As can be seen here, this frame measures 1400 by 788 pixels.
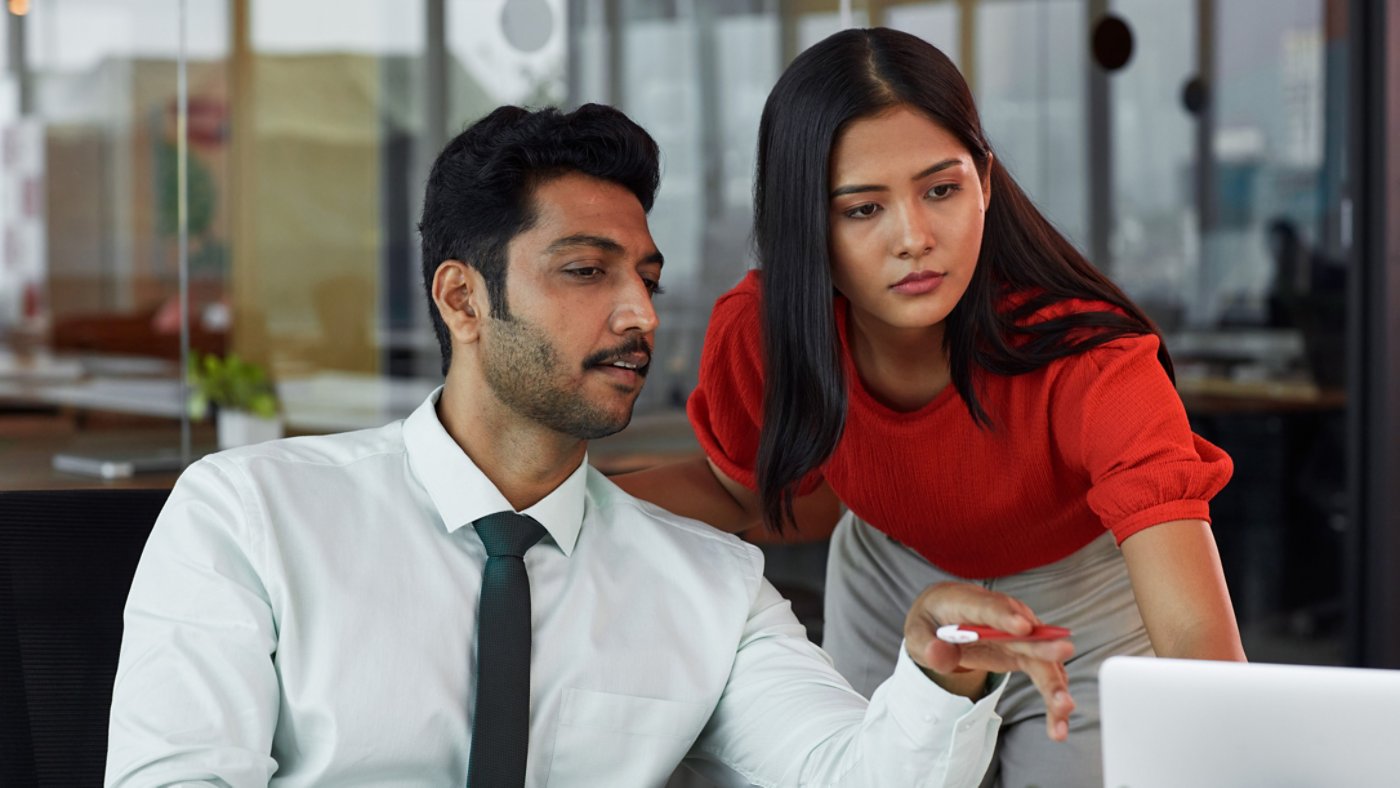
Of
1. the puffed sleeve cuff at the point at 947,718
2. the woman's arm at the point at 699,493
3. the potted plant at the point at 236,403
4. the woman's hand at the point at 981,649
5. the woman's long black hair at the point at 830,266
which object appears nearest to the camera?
the woman's hand at the point at 981,649

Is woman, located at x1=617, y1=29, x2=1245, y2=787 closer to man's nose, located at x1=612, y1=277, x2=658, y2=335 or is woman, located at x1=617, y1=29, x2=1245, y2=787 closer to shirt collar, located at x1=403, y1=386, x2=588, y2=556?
man's nose, located at x1=612, y1=277, x2=658, y2=335

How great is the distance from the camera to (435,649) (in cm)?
147

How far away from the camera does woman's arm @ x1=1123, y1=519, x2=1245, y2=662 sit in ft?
4.78

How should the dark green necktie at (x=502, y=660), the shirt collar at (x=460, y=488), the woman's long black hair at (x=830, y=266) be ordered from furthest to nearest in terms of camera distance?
the woman's long black hair at (x=830, y=266) → the shirt collar at (x=460, y=488) → the dark green necktie at (x=502, y=660)

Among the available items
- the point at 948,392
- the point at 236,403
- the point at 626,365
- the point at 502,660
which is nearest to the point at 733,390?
the point at 948,392

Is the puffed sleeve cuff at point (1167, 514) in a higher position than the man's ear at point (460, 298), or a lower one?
lower

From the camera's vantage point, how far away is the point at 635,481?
200 centimetres

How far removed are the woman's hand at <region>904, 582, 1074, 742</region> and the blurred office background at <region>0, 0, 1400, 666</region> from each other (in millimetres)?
2313

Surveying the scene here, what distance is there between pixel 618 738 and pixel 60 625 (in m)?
0.61

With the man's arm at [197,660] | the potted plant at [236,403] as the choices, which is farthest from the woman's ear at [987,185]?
the potted plant at [236,403]

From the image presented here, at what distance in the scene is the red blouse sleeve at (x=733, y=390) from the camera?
196cm

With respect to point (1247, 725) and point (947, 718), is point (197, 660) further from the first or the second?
point (1247, 725)

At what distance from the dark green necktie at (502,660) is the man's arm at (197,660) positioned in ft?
0.64

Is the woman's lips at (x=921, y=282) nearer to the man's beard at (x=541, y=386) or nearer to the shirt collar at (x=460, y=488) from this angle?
the man's beard at (x=541, y=386)
